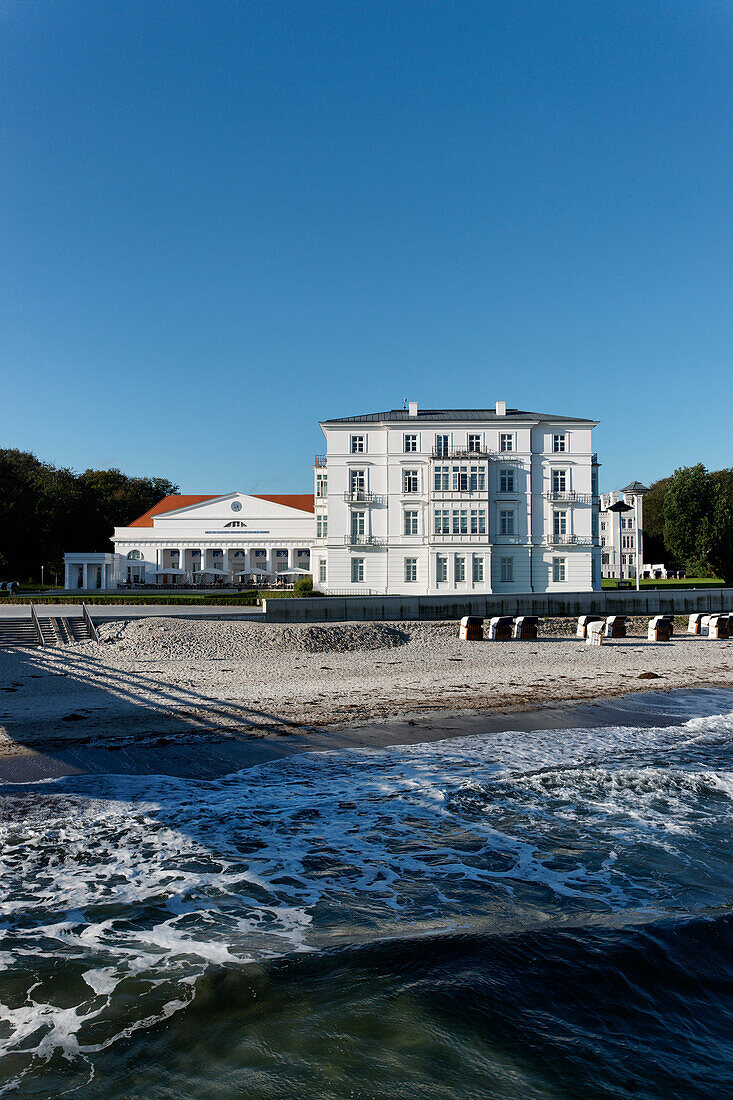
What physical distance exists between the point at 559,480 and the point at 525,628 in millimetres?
21786

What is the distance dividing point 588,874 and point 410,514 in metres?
40.1

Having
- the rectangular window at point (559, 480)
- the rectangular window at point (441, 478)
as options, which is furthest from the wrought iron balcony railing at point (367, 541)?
the rectangular window at point (559, 480)

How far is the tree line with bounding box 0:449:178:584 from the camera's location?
6550 cm

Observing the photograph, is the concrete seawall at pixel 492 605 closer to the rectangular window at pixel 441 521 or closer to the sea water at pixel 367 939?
the rectangular window at pixel 441 521

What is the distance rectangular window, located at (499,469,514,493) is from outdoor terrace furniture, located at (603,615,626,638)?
18738 millimetres

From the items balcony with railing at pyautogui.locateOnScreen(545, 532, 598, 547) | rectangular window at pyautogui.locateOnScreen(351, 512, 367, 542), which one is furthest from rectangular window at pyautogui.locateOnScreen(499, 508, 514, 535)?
rectangular window at pyautogui.locateOnScreen(351, 512, 367, 542)

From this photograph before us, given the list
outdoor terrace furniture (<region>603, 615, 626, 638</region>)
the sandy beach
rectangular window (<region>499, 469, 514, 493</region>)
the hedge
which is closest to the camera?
the sandy beach

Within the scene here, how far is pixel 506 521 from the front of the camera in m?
45.8

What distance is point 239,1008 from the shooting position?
381cm

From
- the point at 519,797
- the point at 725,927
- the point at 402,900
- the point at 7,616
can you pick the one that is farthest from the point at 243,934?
the point at 7,616

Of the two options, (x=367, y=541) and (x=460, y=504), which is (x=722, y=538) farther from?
(x=367, y=541)

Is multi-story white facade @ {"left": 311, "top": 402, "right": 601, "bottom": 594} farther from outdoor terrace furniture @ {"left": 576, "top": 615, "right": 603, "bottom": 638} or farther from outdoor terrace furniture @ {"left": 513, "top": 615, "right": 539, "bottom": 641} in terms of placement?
outdoor terrace furniture @ {"left": 513, "top": 615, "right": 539, "bottom": 641}

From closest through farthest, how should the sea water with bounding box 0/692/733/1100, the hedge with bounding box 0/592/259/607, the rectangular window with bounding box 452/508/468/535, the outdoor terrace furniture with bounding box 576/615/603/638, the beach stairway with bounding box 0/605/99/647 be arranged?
the sea water with bounding box 0/692/733/1100, the beach stairway with bounding box 0/605/99/647, the outdoor terrace furniture with bounding box 576/615/603/638, the hedge with bounding box 0/592/259/607, the rectangular window with bounding box 452/508/468/535

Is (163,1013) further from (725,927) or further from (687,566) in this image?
(687,566)
